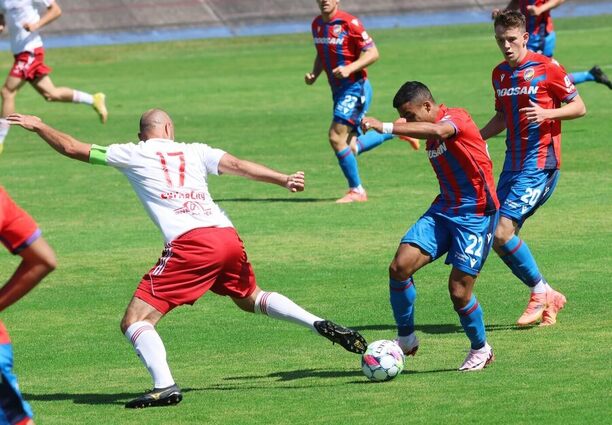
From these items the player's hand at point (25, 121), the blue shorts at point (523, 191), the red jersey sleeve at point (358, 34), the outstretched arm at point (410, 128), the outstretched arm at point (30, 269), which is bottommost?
the blue shorts at point (523, 191)

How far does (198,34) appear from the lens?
40906 mm

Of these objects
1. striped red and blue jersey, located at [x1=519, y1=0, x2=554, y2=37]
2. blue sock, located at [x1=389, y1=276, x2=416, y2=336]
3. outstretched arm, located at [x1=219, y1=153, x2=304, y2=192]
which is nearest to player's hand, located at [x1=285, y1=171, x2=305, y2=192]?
outstretched arm, located at [x1=219, y1=153, x2=304, y2=192]

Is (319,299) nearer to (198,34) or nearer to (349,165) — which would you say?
(349,165)

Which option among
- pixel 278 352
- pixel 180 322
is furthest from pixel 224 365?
pixel 180 322

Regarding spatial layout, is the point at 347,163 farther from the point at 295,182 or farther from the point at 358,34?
the point at 295,182

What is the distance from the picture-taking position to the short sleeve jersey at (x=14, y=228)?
239 inches

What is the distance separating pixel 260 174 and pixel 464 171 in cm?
146

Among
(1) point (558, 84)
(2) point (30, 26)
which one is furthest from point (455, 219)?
(2) point (30, 26)

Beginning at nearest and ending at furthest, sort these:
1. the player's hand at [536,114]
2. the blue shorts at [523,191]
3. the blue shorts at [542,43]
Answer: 1. the player's hand at [536,114]
2. the blue shorts at [523,191]
3. the blue shorts at [542,43]

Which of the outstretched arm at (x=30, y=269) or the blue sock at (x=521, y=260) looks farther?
the blue sock at (x=521, y=260)

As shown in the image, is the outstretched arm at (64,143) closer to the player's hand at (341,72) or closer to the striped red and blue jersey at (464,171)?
the striped red and blue jersey at (464,171)

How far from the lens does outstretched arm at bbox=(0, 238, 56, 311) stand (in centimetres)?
611

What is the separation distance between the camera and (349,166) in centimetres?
1639

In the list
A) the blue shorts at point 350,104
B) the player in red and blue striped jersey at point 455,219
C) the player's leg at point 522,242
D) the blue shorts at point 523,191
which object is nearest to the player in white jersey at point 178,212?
the player in red and blue striped jersey at point 455,219
